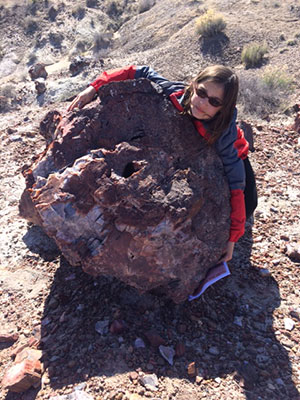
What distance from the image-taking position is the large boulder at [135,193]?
2201 mm

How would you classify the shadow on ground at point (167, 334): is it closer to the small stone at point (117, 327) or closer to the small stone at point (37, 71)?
the small stone at point (117, 327)

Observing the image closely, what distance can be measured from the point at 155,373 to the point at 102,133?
1.72 meters

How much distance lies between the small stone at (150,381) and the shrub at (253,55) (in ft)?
25.8

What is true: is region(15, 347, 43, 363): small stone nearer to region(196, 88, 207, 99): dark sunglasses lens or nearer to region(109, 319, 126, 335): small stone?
region(109, 319, 126, 335): small stone

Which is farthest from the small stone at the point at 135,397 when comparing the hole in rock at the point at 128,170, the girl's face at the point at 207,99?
the girl's face at the point at 207,99

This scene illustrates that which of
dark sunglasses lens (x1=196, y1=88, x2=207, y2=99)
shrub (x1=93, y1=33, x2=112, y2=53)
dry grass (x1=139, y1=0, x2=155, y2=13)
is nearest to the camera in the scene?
dark sunglasses lens (x1=196, y1=88, x2=207, y2=99)

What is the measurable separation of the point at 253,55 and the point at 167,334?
7.72m

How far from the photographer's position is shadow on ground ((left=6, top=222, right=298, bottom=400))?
2127 mm

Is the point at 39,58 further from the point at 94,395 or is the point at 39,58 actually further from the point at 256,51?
the point at 94,395

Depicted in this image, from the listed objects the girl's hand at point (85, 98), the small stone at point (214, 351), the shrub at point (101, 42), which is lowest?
the shrub at point (101, 42)

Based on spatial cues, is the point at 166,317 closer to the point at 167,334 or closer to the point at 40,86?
the point at 167,334

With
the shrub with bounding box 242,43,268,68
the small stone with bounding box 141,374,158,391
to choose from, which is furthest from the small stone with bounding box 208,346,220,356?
the shrub with bounding box 242,43,268,68

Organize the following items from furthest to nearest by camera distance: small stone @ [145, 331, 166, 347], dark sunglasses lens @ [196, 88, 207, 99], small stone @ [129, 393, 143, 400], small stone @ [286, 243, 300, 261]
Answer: small stone @ [286, 243, 300, 261] < small stone @ [145, 331, 166, 347] < dark sunglasses lens @ [196, 88, 207, 99] < small stone @ [129, 393, 143, 400]

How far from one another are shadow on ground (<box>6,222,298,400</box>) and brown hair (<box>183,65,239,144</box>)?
1.36 m
